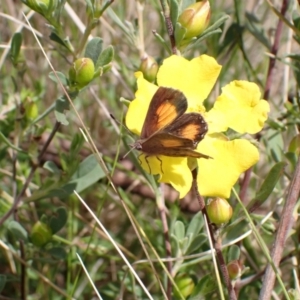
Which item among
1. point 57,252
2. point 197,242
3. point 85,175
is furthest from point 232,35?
point 57,252

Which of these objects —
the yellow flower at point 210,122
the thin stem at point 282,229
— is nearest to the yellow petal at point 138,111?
the yellow flower at point 210,122

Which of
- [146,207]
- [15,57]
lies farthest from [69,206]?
[15,57]

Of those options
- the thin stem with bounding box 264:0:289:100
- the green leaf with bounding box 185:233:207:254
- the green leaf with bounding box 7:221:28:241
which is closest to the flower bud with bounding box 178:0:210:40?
the green leaf with bounding box 185:233:207:254

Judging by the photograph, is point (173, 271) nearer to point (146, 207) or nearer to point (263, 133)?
point (263, 133)

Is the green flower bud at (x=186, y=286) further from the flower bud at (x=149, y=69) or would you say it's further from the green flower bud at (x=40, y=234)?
the flower bud at (x=149, y=69)

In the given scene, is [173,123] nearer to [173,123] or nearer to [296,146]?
[173,123]
